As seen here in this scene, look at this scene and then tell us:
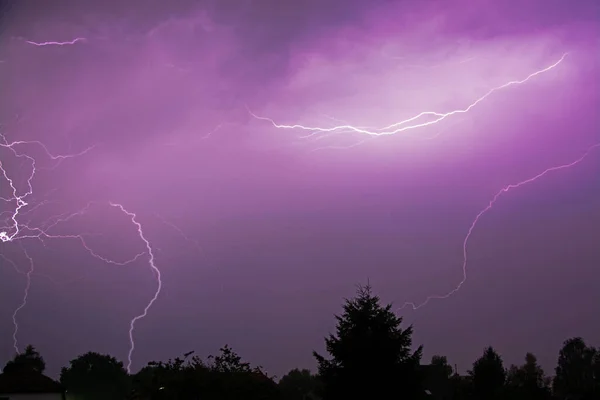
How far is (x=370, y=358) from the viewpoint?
17.2 metres

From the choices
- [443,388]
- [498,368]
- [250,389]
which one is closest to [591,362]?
[443,388]

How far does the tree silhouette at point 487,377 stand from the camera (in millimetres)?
26694

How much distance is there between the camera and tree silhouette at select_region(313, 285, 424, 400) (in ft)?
55.5

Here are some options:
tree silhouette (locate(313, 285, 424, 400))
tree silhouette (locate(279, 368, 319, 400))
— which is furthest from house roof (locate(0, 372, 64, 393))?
tree silhouette (locate(313, 285, 424, 400))

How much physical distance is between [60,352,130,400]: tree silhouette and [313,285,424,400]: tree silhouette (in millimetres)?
65584

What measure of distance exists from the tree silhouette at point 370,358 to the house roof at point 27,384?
2229 cm

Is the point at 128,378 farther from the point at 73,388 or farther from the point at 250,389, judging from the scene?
the point at 250,389

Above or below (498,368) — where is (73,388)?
above

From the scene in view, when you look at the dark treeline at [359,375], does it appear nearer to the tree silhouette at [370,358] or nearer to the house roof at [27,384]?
the tree silhouette at [370,358]

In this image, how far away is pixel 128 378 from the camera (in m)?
82.7

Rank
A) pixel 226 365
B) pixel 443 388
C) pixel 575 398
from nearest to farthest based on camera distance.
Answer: pixel 226 365, pixel 575 398, pixel 443 388

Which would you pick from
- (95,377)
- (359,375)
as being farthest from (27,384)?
(95,377)

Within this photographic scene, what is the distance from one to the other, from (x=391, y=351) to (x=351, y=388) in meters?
1.53

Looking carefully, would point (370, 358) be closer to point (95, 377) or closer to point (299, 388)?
point (299, 388)
